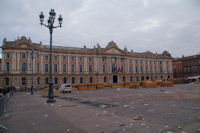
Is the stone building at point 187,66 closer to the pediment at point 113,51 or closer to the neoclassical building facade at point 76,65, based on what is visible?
the neoclassical building facade at point 76,65

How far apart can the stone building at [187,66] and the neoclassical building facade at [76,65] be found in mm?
11212

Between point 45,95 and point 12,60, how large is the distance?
28337mm

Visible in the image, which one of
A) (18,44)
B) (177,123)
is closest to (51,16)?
(177,123)

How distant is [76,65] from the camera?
178 feet

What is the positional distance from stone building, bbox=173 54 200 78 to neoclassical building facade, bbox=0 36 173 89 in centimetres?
1121

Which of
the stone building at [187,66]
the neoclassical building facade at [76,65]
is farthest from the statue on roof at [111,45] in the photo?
the stone building at [187,66]

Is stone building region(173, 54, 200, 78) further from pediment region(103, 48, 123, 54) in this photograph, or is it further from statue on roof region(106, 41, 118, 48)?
statue on roof region(106, 41, 118, 48)

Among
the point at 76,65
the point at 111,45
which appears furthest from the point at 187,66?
the point at 76,65

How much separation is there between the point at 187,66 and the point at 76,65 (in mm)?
57111

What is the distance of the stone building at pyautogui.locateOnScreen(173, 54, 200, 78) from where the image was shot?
73.3 m

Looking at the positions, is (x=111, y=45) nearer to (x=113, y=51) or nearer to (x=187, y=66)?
(x=113, y=51)

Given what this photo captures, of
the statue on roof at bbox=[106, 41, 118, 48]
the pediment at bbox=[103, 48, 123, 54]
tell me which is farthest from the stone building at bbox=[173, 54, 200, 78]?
the statue on roof at bbox=[106, 41, 118, 48]

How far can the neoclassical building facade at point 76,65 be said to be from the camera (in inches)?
1729

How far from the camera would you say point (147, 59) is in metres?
68.8
